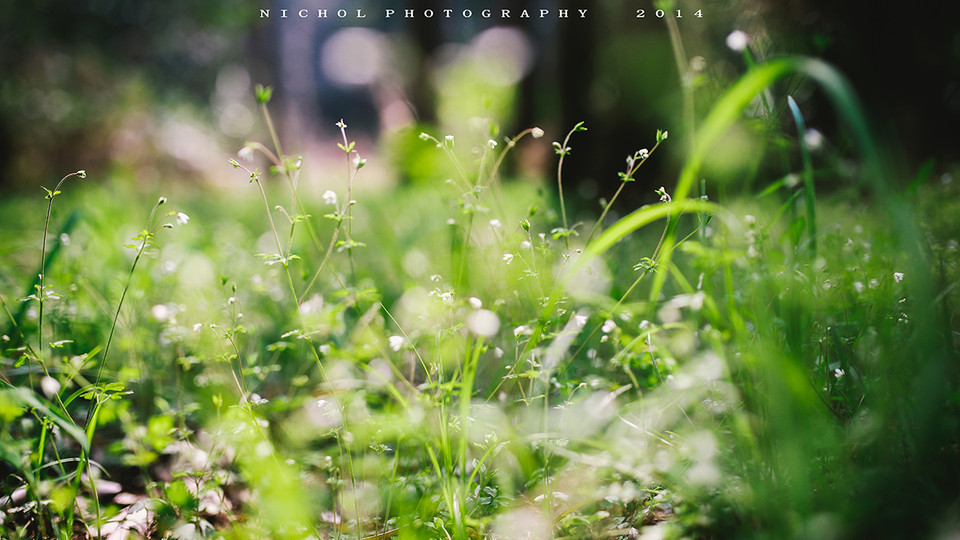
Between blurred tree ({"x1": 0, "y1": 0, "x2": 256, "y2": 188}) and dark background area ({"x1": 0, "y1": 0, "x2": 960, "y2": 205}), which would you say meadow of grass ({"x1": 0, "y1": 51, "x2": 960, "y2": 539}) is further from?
blurred tree ({"x1": 0, "y1": 0, "x2": 256, "y2": 188})

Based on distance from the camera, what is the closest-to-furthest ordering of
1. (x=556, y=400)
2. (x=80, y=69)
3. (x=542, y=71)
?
(x=556, y=400) < (x=542, y=71) < (x=80, y=69)

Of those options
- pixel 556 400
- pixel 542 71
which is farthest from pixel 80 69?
pixel 556 400

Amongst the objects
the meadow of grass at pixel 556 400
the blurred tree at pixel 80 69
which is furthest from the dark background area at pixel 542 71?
the meadow of grass at pixel 556 400

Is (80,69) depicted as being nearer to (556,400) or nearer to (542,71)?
(542,71)

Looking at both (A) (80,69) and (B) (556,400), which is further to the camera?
(A) (80,69)

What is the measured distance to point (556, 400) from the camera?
122cm

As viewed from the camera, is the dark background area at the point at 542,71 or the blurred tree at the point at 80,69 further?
the blurred tree at the point at 80,69

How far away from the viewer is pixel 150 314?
168 cm

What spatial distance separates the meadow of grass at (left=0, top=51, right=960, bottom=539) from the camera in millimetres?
712

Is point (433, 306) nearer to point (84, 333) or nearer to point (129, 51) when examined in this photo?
point (84, 333)

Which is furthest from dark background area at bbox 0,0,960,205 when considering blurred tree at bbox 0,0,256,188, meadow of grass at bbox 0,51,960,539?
meadow of grass at bbox 0,51,960,539

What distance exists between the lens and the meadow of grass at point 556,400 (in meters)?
0.71

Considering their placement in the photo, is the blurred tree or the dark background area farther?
the blurred tree

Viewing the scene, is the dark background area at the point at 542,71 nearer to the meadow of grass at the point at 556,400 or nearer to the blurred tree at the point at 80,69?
the blurred tree at the point at 80,69
